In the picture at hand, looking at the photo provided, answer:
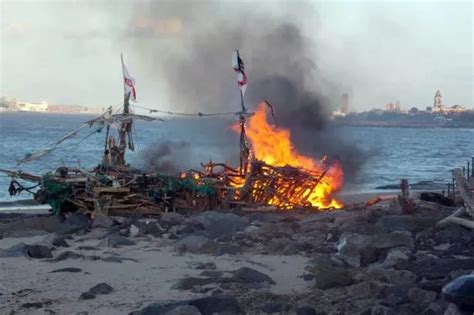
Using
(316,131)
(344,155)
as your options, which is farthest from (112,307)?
(344,155)

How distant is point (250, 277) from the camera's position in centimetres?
1360

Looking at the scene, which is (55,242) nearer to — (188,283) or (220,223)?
(220,223)

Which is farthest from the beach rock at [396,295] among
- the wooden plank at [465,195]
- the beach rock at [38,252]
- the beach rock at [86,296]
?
the beach rock at [38,252]

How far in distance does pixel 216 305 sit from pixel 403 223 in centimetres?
917

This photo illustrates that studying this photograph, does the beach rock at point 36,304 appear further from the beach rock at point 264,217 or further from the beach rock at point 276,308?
the beach rock at point 264,217

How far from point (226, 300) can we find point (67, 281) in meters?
4.28

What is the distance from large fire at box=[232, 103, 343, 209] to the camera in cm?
A: 2491

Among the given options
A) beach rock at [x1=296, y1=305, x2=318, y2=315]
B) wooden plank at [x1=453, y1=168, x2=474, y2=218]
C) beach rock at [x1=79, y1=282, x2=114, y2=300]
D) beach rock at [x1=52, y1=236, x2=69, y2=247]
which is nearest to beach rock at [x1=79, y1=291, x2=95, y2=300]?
beach rock at [x1=79, y1=282, x2=114, y2=300]

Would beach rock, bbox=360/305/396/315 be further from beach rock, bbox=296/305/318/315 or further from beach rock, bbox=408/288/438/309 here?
beach rock, bbox=296/305/318/315

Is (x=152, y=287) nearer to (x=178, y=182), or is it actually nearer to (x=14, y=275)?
(x=14, y=275)

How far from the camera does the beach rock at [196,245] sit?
56.2 ft

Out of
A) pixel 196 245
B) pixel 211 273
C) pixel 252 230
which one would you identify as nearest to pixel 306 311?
pixel 211 273

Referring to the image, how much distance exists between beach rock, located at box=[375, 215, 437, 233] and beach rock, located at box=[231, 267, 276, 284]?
567cm

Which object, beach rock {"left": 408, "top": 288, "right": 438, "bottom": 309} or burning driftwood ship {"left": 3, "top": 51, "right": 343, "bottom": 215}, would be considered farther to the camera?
burning driftwood ship {"left": 3, "top": 51, "right": 343, "bottom": 215}
